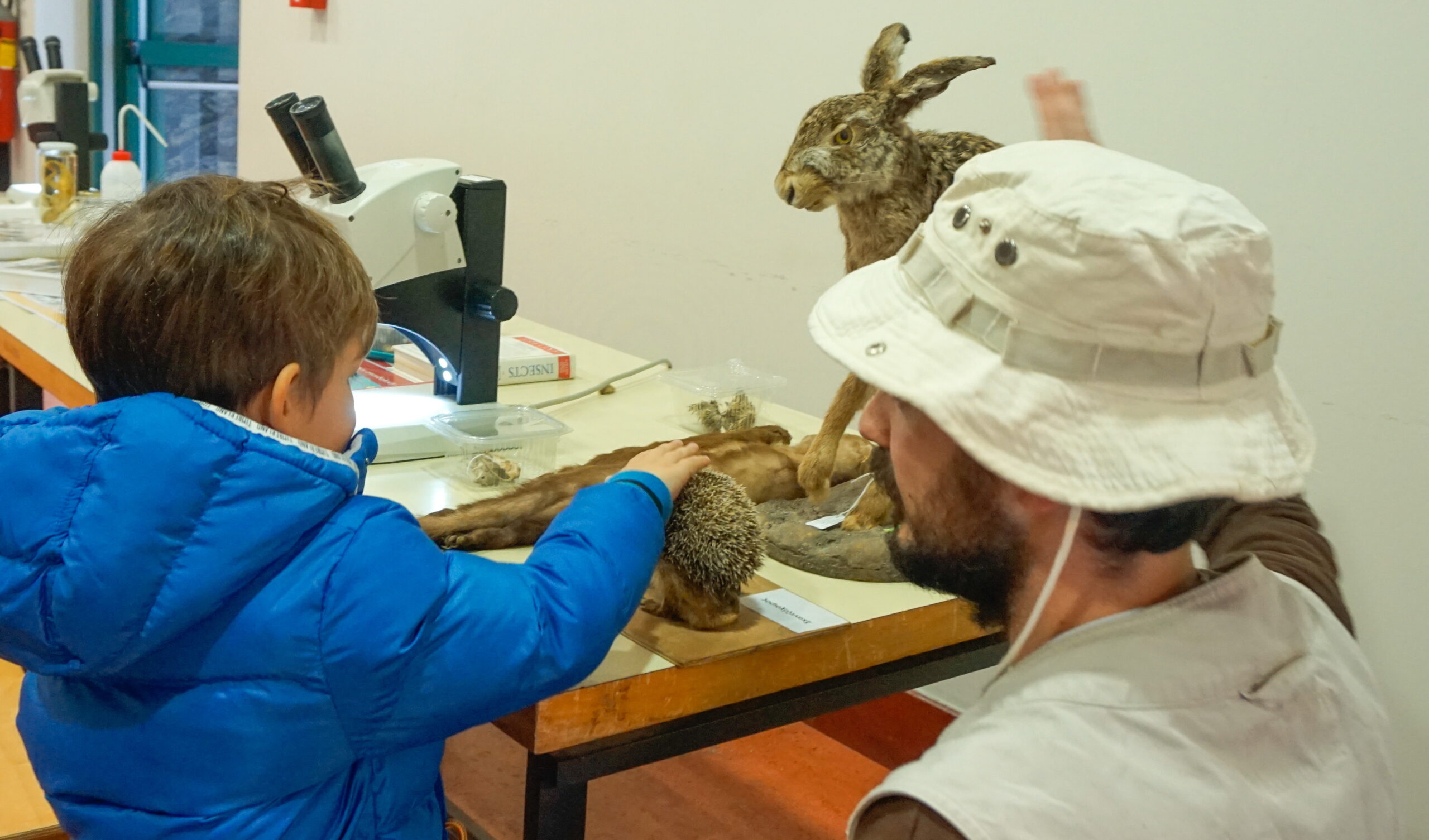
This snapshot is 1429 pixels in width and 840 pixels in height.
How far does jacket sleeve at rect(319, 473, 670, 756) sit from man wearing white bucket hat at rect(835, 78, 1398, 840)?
33 centimetres

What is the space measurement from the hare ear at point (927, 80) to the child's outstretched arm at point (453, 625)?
0.62m

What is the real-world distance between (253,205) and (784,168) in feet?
2.01

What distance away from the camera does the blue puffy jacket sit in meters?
0.89

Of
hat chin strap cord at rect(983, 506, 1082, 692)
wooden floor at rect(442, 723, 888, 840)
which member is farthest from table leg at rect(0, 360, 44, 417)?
hat chin strap cord at rect(983, 506, 1082, 692)

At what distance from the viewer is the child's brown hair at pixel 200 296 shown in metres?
0.97

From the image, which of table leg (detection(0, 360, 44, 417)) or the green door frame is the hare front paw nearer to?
table leg (detection(0, 360, 44, 417))

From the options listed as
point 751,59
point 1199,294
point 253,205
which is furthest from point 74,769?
point 751,59

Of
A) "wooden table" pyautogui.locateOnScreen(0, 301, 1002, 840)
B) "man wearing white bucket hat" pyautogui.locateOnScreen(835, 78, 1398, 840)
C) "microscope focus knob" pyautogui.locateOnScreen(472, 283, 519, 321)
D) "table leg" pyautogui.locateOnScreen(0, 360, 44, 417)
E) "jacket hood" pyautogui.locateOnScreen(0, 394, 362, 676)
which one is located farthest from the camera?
"table leg" pyautogui.locateOnScreen(0, 360, 44, 417)

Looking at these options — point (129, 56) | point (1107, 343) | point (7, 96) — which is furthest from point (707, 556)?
point (129, 56)

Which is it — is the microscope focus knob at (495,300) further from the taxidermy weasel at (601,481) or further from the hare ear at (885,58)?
the hare ear at (885,58)

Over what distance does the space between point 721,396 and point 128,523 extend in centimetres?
118

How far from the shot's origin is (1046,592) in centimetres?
87

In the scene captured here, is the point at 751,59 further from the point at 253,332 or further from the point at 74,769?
the point at 74,769

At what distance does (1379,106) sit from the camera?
169 centimetres
